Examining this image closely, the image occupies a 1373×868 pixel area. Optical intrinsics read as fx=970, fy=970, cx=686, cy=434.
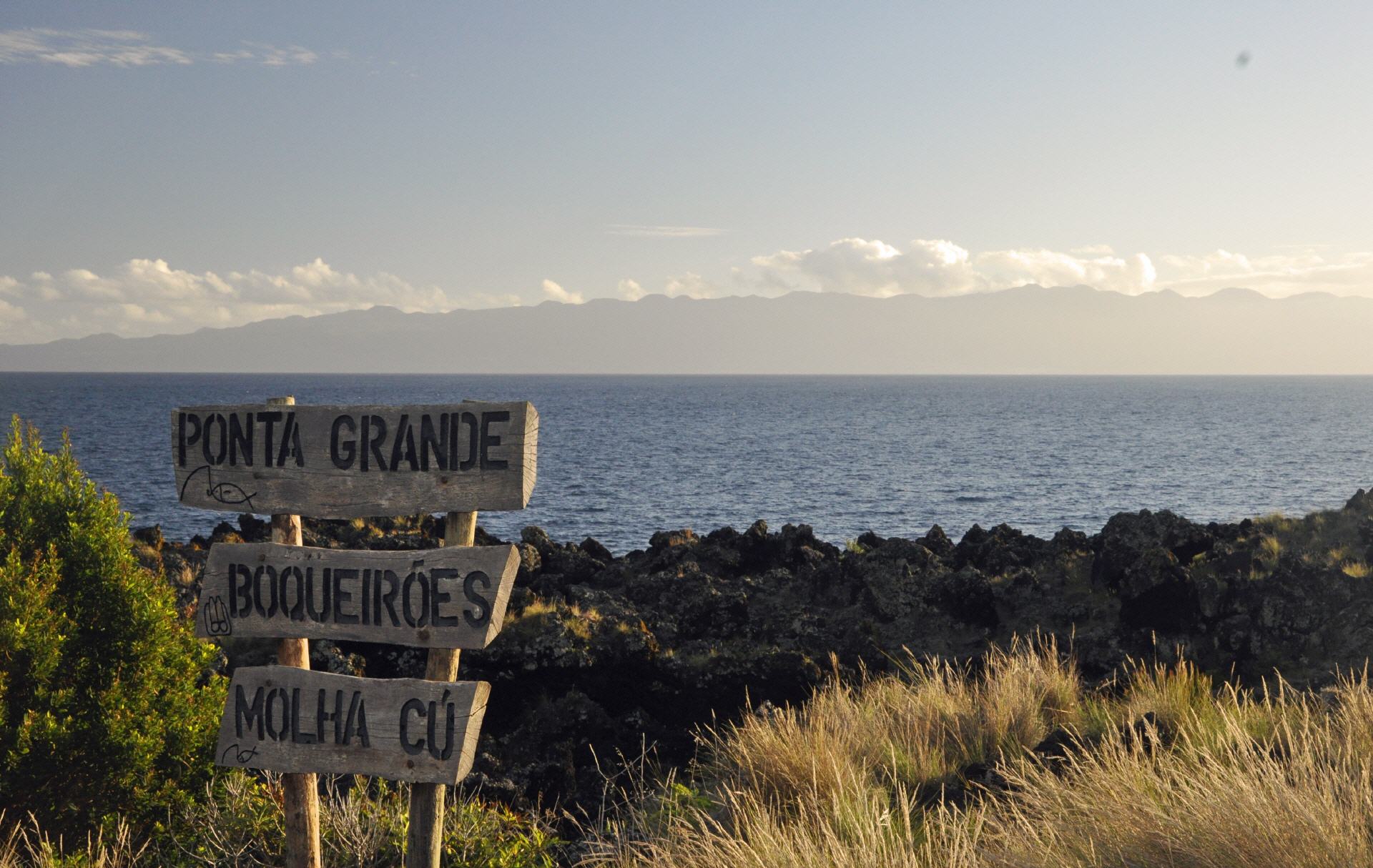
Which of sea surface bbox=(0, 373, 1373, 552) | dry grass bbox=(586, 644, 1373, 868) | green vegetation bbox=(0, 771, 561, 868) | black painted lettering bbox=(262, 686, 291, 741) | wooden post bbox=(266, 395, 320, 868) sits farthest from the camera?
sea surface bbox=(0, 373, 1373, 552)

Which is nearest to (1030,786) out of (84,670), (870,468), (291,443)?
(291,443)

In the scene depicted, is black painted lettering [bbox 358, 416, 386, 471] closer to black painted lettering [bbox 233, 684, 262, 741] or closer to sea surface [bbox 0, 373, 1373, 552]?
black painted lettering [bbox 233, 684, 262, 741]

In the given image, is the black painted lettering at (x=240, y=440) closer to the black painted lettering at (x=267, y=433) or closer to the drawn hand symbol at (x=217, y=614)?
the black painted lettering at (x=267, y=433)

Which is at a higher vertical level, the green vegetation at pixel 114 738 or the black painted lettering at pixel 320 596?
the black painted lettering at pixel 320 596

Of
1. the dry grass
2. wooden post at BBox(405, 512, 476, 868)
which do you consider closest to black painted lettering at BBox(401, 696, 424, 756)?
wooden post at BBox(405, 512, 476, 868)

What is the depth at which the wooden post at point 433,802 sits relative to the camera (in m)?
4.77

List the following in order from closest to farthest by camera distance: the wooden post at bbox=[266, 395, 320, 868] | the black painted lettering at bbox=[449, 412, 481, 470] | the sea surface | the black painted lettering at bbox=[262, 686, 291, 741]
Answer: the black painted lettering at bbox=[449, 412, 481, 470] → the black painted lettering at bbox=[262, 686, 291, 741] → the wooden post at bbox=[266, 395, 320, 868] → the sea surface

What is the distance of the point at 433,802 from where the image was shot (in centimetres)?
478

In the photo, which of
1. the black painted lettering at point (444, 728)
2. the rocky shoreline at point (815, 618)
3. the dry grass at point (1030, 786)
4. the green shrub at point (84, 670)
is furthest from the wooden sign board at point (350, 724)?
the rocky shoreline at point (815, 618)

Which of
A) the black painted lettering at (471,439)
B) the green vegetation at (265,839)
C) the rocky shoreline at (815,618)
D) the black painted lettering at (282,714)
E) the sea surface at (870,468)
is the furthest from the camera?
the sea surface at (870,468)

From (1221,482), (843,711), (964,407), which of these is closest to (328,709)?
(843,711)

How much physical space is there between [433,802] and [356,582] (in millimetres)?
1148

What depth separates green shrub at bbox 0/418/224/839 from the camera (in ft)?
18.3

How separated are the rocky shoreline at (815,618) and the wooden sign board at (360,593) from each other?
487cm
